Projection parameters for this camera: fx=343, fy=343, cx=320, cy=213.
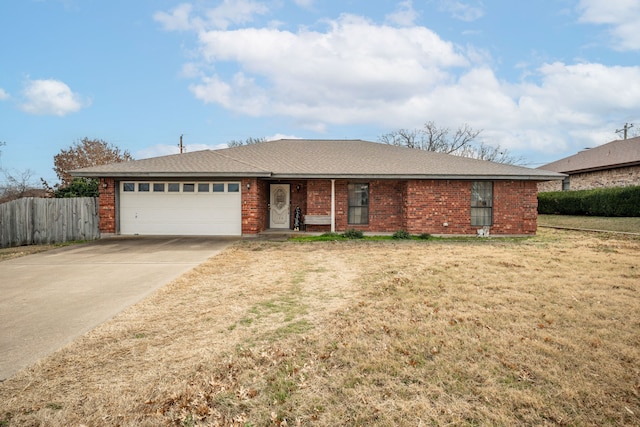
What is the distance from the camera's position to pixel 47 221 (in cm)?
1284

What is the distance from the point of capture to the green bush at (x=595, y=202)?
57.8 ft

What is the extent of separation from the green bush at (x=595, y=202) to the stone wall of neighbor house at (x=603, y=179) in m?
2.58

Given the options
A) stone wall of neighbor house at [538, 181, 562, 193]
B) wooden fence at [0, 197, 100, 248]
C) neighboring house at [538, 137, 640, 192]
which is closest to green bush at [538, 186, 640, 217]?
neighboring house at [538, 137, 640, 192]

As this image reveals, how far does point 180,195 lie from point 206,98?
9042 millimetres

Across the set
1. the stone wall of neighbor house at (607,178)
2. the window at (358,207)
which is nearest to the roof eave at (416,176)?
the window at (358,207)

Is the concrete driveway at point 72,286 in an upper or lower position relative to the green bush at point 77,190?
lower

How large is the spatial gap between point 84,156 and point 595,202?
136 ft

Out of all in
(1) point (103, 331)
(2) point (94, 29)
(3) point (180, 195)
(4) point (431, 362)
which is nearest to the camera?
(4) point (431, 362)

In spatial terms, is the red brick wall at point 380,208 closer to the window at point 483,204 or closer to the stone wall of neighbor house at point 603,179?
the window at point 483,204

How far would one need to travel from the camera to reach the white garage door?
13828 millimetres

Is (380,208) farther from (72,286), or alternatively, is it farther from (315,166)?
(72,286)

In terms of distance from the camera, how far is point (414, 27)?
15.0m

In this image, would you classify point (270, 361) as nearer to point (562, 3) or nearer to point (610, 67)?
point (562, 3)

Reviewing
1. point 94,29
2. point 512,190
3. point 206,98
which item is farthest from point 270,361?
point 206,98
